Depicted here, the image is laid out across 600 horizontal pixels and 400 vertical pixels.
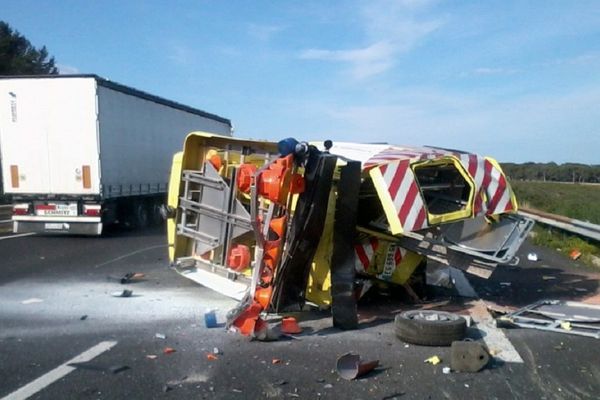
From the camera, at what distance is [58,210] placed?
1472 cm

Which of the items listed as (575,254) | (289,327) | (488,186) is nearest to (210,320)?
(289,327)

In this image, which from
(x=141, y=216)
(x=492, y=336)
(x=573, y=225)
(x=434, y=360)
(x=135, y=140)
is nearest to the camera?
(x=434, y=360)

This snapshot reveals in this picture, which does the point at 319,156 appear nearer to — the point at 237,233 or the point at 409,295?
the point at 237,233

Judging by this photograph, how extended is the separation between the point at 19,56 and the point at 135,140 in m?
31.3

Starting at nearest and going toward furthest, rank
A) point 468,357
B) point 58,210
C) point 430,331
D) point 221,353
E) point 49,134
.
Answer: point 468,357 < point 221,353 < point 430,331 < point 49,134 < point 58,210

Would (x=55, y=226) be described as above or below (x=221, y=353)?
below

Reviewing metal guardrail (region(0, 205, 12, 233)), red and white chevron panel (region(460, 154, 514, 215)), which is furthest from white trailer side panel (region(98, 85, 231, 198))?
red and white chevron panel (region(460, 154, 514, 215))

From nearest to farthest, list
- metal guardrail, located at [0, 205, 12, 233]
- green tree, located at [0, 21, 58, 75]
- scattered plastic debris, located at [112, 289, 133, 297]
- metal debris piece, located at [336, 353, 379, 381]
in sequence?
metal debris piece, located at [336, 353, 379, 381] → scattered plastic debris, located at [112, 289, 133, 297] → metal guardrail, located at [0, 205, 12, 233] → green tree, located at [0, 21, 58, 75]

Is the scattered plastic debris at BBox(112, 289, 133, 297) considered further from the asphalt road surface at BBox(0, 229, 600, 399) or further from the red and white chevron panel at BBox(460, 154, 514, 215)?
the red and white chevron panel at BBox(460, 154, 514, 215)

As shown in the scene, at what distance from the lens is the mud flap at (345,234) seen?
6.26 metres

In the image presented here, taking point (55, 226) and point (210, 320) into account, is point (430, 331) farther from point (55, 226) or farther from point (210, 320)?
point (55, 226)

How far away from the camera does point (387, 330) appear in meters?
6.14

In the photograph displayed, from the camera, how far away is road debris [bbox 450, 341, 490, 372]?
491cm

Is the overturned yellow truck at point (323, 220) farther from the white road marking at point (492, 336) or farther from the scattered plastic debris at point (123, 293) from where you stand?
the scattered plastic debris at point (123, 293)
